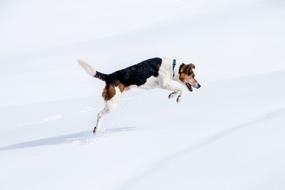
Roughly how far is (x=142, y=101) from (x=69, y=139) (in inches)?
74.6

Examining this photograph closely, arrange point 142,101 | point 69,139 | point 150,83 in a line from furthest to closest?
1. point 142,101
2. point 69,139
3. point 150,83

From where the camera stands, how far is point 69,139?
26.4 feet

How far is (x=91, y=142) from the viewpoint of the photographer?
25.6 ft

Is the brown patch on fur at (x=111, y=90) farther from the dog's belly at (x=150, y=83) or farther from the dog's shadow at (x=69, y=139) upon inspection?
the dog's shadow at (x=69, y=139)

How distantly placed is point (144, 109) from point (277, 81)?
2419 mm

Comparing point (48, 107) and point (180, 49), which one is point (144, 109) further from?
point (180, 49)

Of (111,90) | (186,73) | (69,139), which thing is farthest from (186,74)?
(69,139)

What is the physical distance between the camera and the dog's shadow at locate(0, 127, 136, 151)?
796 cm

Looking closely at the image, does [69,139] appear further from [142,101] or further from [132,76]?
[142,101]

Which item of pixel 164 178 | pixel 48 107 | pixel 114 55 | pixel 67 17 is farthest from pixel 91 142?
pixel 67 17

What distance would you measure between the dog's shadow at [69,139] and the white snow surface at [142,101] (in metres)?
0.02

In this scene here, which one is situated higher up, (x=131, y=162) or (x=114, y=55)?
(x=114, y=55)

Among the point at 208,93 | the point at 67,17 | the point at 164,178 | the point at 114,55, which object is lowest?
the point at 164,178

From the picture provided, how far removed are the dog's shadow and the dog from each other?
163 mm
